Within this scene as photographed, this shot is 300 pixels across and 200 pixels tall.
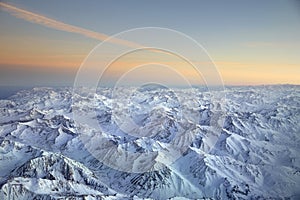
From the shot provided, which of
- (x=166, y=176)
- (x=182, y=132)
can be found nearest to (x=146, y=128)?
(x=182, y=132)

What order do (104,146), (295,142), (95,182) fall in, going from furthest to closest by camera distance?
1. (295,142)
2. (104,146)
3. (95,182)

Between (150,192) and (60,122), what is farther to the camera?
(60,122)

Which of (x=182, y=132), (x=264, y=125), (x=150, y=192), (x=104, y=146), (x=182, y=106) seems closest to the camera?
(x=150, y=192)

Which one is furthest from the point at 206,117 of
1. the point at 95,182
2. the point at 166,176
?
the point at 95,182

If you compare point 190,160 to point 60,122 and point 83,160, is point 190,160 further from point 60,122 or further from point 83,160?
point 60,122

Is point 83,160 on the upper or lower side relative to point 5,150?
lower

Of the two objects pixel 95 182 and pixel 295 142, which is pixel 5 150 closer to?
pixel 95 182
